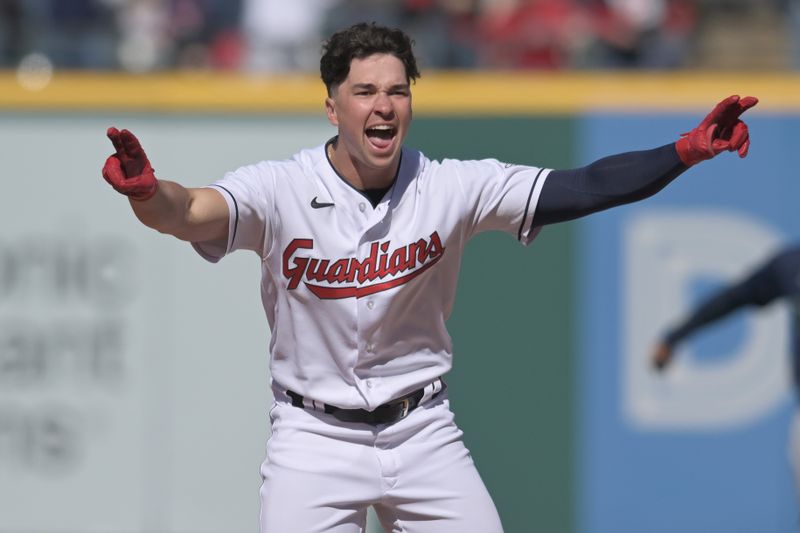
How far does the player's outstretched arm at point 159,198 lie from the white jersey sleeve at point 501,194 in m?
0.74

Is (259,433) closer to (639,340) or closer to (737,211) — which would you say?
(639,340)

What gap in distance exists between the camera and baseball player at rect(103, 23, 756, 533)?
3611mm

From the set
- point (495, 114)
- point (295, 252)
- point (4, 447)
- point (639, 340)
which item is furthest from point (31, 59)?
point (295, 252)

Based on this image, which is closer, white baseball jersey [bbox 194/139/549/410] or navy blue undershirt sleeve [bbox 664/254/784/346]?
white baseball jersey [bbox 194/139/549/410]

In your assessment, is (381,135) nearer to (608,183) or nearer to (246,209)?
(246,209)

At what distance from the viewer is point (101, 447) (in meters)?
6.97

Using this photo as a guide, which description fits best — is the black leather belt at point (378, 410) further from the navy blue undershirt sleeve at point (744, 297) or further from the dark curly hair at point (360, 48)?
the navy blue undershirt sleeve at point (744, 297)

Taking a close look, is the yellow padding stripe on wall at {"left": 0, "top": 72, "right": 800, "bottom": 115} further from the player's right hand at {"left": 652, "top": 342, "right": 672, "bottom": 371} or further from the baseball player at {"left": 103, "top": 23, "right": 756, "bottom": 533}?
the baseball player at {"left": 103, "top": 23, "right": 756, "bottom": 533}

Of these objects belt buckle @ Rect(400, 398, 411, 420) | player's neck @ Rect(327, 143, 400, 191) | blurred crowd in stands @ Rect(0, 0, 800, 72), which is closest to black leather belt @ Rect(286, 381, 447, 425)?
belt buckle @ Rect(400, 398, 411, 420)

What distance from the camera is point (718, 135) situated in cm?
361

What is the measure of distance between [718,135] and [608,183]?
328 mm

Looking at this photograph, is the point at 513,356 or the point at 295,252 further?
the point at 513,356

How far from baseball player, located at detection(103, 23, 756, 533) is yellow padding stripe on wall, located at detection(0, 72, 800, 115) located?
Result: 10.7ft

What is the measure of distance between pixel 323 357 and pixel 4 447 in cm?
380
